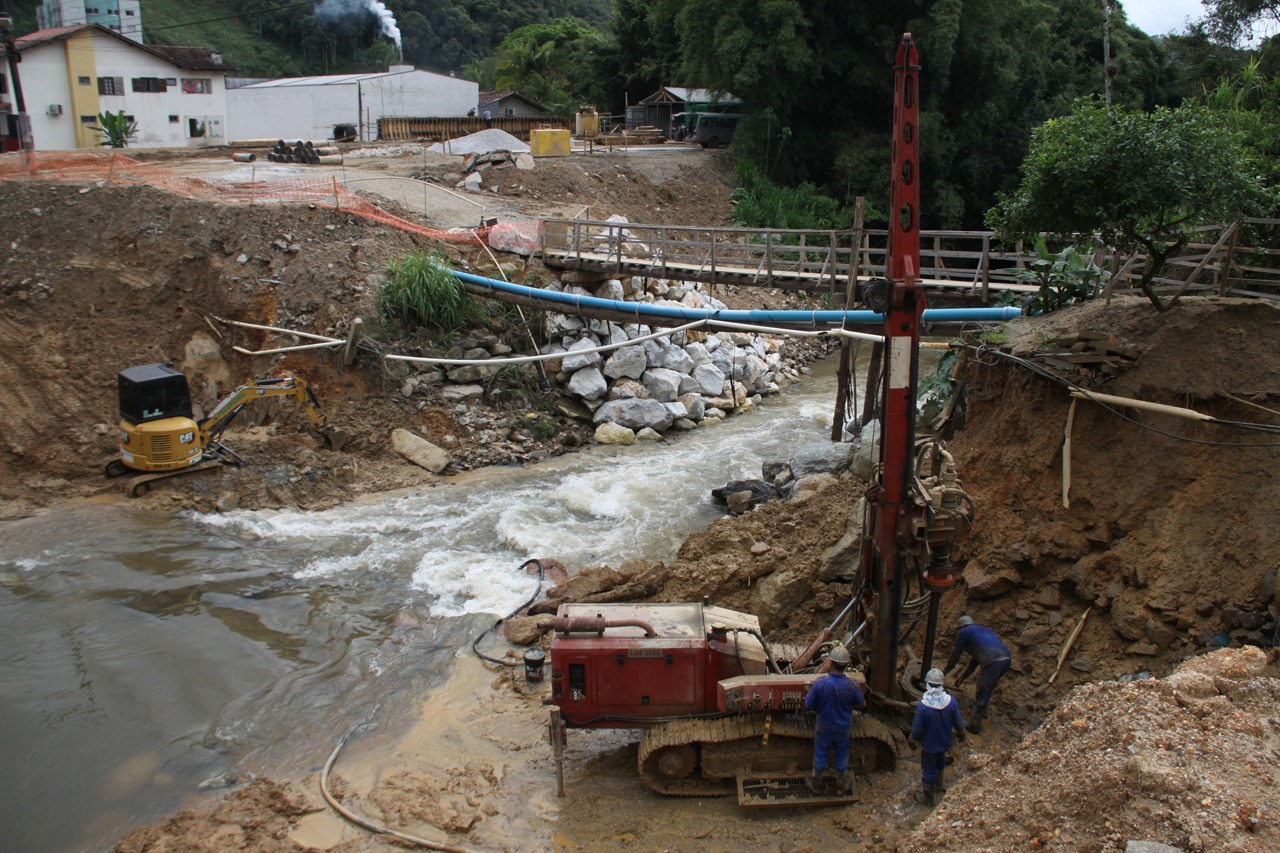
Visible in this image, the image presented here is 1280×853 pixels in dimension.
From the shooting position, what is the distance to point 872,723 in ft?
30.2

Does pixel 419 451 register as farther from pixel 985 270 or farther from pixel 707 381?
pixel 985 270

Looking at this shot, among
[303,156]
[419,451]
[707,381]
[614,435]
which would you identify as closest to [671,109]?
[303,156]

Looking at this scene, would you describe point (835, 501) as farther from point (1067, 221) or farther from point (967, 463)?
point (1067, 221)

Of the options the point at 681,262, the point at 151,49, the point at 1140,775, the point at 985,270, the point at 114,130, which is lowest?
the point at 1140,775

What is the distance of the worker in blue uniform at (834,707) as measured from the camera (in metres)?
8.62

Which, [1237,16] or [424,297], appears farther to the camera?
[1237,16]

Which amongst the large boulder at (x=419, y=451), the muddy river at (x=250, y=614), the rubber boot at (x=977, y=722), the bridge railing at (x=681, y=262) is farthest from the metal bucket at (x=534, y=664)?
the bridge railing at (x=681, y=262)

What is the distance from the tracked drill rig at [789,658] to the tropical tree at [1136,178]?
3922 millimetres

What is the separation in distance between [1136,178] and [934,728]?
7.03m

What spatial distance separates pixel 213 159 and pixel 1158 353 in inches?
1165

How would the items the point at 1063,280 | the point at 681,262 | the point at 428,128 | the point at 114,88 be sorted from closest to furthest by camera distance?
1. the point at 1063,280
2. the point at 681,262
3. the point at 114,88
4. the point at 428,128

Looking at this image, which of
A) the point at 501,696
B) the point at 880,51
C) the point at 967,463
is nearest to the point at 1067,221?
the point at 967,463

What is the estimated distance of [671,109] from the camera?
46969 millimetres

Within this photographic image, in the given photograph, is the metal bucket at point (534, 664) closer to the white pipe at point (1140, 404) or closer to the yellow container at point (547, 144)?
the white pipe at point (1140, 404)
